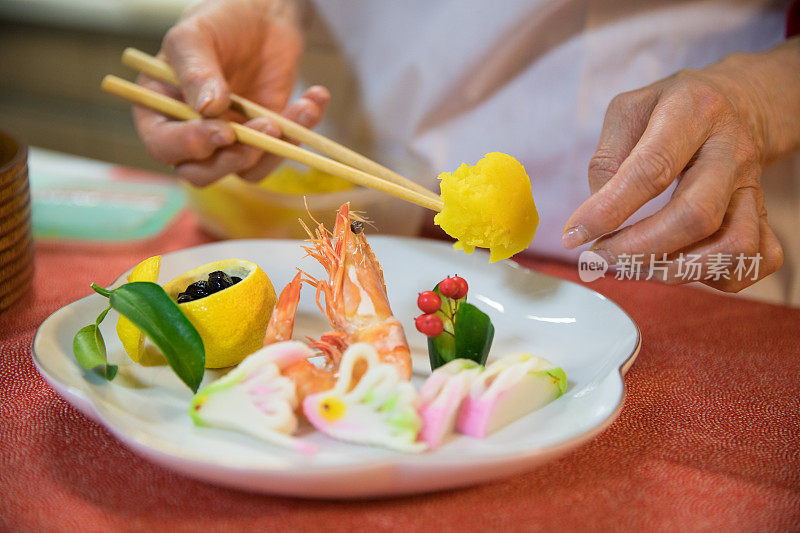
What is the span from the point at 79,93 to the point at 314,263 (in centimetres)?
317

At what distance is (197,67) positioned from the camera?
1.21 meters

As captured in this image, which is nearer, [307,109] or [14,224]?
[14,224]

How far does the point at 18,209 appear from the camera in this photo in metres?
1.00

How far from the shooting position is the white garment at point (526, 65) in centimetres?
131

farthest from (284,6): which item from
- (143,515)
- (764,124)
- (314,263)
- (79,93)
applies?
(79,93)

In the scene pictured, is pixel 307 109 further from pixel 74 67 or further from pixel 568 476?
pixel 74 67

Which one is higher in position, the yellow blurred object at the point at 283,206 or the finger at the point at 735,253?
the finger at the point at 735,253

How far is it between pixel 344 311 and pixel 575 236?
0.33 metres

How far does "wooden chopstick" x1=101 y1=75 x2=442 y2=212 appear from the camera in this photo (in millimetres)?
1032

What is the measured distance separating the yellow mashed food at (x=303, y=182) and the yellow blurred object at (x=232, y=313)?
504 mm

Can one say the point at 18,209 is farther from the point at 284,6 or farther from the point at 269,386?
the point at 284,6

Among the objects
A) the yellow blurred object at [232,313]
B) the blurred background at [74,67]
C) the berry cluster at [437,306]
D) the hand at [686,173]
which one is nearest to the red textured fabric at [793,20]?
→ the hand at [686,173]

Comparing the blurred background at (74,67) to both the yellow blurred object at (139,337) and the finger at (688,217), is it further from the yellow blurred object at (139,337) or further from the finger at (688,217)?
the finger at (688,217)

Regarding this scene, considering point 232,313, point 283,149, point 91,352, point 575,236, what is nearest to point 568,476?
point 575,236
